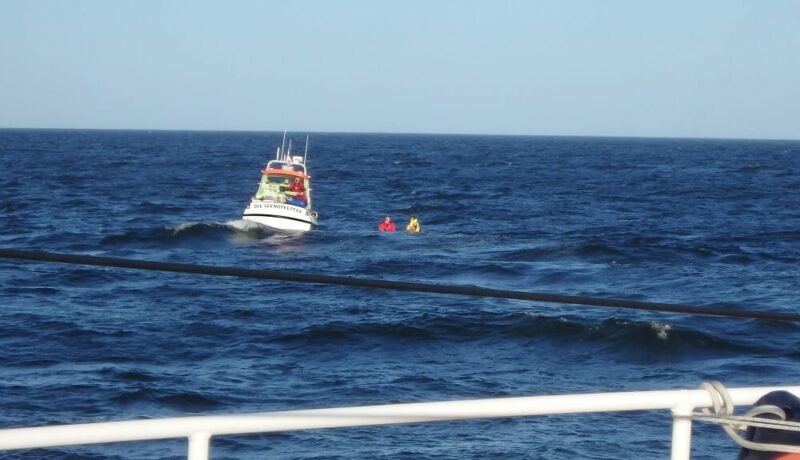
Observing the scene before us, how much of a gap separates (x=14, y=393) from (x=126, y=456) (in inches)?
156

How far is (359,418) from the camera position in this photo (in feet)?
8.36

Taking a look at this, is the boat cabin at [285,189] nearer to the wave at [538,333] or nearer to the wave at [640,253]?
the wave at [640,253]

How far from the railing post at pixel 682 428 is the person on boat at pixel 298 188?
31.8 metres

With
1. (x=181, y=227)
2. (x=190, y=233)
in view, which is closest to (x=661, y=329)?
(x=190, y=233)

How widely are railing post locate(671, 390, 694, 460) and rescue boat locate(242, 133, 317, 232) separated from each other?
30795mm

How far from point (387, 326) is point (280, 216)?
13.9 m

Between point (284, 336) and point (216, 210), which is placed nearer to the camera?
point (284, 336)

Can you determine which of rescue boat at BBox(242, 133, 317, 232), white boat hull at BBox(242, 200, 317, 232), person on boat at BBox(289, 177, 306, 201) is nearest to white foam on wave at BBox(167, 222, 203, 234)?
rescue boat at BBox(242, 133, 317, 232)

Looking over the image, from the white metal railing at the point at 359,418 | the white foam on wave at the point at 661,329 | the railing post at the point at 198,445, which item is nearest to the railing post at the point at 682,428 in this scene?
the white metal railing at the point at 359,418

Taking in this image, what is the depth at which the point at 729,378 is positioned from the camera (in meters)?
16.8

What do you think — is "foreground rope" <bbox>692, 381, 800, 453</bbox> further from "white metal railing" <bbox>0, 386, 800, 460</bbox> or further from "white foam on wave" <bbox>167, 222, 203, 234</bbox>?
"white foam on wave" <bbox>167, 222, 203, 234</bbox>

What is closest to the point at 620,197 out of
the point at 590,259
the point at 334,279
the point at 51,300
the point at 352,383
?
the point at 590,259

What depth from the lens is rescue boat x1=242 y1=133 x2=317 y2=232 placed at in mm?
33344

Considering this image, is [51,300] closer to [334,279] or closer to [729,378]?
[729,378]
